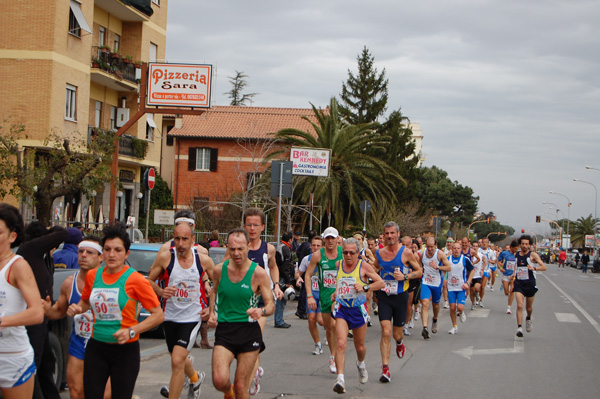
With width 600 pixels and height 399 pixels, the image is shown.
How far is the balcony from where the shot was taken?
29.6 m

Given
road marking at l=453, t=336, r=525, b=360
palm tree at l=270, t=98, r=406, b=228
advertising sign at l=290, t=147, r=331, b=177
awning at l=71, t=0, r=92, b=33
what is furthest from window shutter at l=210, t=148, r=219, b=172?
road marking at l=453, t=336, r=525, b=360

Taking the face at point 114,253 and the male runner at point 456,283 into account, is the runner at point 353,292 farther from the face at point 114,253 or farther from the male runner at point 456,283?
the male runner at point 456,283

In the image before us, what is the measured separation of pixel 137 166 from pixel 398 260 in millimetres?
26012

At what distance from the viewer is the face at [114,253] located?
581cm

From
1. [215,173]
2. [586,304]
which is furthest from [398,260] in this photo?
[215,173]

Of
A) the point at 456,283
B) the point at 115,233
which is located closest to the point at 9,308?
the point at 115,233

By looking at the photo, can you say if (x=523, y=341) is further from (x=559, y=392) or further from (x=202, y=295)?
(x=202, y=295)

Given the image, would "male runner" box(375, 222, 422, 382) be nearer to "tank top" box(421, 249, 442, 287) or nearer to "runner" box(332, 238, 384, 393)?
"runner" box(332, 238, 384, 393)

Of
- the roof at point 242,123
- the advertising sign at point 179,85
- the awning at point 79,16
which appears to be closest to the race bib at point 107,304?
the advertising sign at point 179,85

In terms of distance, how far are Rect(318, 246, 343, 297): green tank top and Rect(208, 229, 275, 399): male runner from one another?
3.44 metres

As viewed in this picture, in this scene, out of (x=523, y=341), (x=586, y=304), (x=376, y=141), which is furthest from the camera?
(x=376, y=141)

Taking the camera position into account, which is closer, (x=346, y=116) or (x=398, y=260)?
(x=398, y=260)

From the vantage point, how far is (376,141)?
140 ft

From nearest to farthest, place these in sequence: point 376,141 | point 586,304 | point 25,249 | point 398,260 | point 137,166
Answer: point 25,249, point 398,260, point 586,304, point 137,166, point 376,141
